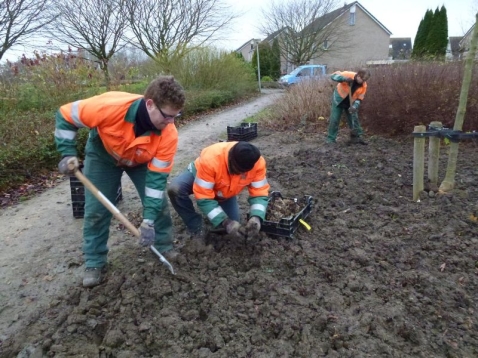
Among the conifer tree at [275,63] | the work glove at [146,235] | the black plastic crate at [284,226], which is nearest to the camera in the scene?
the work glove at [146,235]

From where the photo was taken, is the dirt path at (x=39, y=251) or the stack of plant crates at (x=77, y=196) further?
the stack of plant crates at (x=77, y=196)

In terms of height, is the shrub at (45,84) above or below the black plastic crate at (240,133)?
above

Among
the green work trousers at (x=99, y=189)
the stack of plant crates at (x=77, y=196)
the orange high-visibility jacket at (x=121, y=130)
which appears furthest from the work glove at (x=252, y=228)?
the stack of plant crates at (x=77, y=196)

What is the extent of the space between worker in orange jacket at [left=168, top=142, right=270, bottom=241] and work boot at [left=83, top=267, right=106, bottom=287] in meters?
0.96

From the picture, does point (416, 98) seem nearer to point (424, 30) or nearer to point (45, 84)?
point (45, 84)

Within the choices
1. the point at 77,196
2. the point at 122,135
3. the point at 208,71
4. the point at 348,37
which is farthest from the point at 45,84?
the point at 348,37

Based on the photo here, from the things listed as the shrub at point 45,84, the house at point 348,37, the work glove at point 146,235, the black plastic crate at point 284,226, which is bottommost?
the black plastic crate at point 284,226

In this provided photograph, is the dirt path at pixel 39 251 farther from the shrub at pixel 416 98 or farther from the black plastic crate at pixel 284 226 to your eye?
the shrub at pixel 416 98

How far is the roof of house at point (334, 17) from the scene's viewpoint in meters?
34.5

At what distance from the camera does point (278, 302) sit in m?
2.80

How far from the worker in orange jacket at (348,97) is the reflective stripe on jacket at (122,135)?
5.46 metres

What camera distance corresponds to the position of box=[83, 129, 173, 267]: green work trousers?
305cm

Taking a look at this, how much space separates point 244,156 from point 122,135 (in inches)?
37.9

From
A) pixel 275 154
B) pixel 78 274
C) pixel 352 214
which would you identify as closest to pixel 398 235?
pixel 352 214
